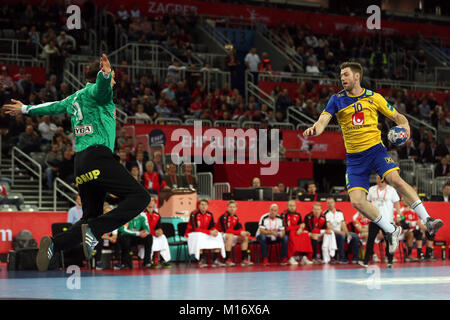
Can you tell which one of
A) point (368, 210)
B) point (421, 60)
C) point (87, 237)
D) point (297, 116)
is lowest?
point (87, 237)

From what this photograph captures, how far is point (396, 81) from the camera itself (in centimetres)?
2998

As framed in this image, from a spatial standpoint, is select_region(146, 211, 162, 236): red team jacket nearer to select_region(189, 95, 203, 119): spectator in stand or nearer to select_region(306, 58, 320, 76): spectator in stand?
A: select_region(189, 95, 203, 119): spectator in stand

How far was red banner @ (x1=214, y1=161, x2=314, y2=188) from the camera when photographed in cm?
2209

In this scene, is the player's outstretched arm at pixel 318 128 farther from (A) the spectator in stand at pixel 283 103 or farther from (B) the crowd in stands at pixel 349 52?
(B) the crowd in stands at pixel 349 52

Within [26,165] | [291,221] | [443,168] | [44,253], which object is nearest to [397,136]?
[44,253]

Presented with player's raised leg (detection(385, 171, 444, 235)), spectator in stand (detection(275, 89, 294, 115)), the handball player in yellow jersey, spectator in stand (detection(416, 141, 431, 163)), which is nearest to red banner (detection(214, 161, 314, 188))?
spectator in stand (detection(275, 89, 294, 115))

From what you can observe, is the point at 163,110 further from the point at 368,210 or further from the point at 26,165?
the point at 368,210

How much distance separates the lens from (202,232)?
1669 centimetres

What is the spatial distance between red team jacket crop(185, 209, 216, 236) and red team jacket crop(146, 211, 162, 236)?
0.76 meters

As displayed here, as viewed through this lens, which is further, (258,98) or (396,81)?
(396,81)

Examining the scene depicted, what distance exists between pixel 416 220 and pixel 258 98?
30.5ft

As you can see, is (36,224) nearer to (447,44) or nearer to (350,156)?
(350,156)

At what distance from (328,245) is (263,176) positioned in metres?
5.21
